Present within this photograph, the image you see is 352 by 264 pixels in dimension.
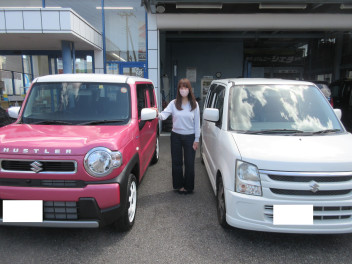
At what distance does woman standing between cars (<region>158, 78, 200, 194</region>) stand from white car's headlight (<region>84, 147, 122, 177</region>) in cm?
152

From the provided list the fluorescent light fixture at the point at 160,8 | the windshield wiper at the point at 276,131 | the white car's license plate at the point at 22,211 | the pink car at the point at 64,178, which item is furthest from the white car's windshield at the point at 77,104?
the fluorescent light fixture at the point at 160,8

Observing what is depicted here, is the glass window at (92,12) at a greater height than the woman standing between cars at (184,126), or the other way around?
the glass window at (92,12)

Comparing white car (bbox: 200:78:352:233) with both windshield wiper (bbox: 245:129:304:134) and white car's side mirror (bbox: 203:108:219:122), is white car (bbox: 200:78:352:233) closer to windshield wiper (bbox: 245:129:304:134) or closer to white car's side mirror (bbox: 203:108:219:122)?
windshield wiper (bbox: 245:129:304:134)

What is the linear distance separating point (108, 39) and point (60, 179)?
7.77m

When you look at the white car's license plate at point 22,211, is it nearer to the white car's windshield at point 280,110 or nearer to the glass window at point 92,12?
the white car's windshield at point 280,110

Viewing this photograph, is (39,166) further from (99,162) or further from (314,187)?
(314,187)

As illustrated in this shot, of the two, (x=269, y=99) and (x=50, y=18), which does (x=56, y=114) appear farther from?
(x=50, y=18)

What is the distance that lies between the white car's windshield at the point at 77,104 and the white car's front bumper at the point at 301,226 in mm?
1790

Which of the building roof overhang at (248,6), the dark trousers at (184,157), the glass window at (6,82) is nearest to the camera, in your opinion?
A: the dark trousers at (184,157)

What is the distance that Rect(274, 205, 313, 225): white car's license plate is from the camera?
7.97 ft

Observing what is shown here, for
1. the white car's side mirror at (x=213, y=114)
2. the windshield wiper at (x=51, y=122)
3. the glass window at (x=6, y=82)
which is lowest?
the windshield wiper at (x=51, y=122)

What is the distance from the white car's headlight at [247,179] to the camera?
2.50 meters

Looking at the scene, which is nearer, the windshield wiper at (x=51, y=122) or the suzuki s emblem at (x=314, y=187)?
the suzuki s emblem at (x=314, y=187)

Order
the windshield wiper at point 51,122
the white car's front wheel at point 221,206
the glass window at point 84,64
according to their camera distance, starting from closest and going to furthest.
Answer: the white car's front wheel at point 221,206 < the windshield wiper at point 51,122 < the glass window at point 84,64
